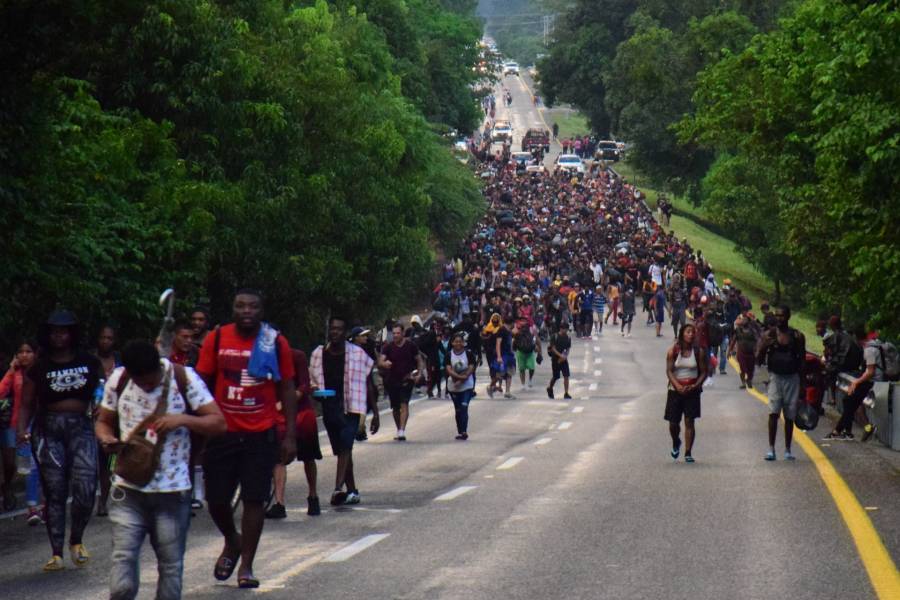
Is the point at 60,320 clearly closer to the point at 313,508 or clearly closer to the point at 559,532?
the point at 313,508

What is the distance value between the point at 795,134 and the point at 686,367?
14.4 m

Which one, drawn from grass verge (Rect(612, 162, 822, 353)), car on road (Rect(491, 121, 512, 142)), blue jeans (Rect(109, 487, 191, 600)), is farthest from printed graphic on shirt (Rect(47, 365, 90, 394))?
car on road (Rect(491, 121, 512, 142))

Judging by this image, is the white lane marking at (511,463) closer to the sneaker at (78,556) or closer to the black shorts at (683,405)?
the black shorts at (683,405)

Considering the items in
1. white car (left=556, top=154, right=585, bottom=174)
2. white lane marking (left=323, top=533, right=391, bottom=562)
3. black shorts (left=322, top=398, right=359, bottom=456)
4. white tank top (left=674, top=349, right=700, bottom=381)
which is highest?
white car (left=556, top=154, right=585, bottom=174)

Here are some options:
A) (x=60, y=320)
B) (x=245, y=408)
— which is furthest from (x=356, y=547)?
(x=60, y=320)

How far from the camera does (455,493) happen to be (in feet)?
53.0

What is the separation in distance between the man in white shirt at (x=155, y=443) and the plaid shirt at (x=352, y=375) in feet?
21.0

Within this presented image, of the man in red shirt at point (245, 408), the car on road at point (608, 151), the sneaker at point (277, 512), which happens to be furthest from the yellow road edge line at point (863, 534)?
the car on road at point (608, 151)

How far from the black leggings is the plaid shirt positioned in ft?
11.8

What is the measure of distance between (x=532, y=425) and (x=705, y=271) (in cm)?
3690

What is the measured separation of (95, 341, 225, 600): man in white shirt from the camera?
858 cm

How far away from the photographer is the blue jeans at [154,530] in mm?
8562

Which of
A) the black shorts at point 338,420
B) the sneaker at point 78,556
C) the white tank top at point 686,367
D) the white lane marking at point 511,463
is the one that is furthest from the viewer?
the white tank top at point 686,367

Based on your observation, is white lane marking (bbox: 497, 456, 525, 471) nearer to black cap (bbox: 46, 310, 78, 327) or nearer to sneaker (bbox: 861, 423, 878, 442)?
sneaker (bbox: 861, 423, 878, 442)
